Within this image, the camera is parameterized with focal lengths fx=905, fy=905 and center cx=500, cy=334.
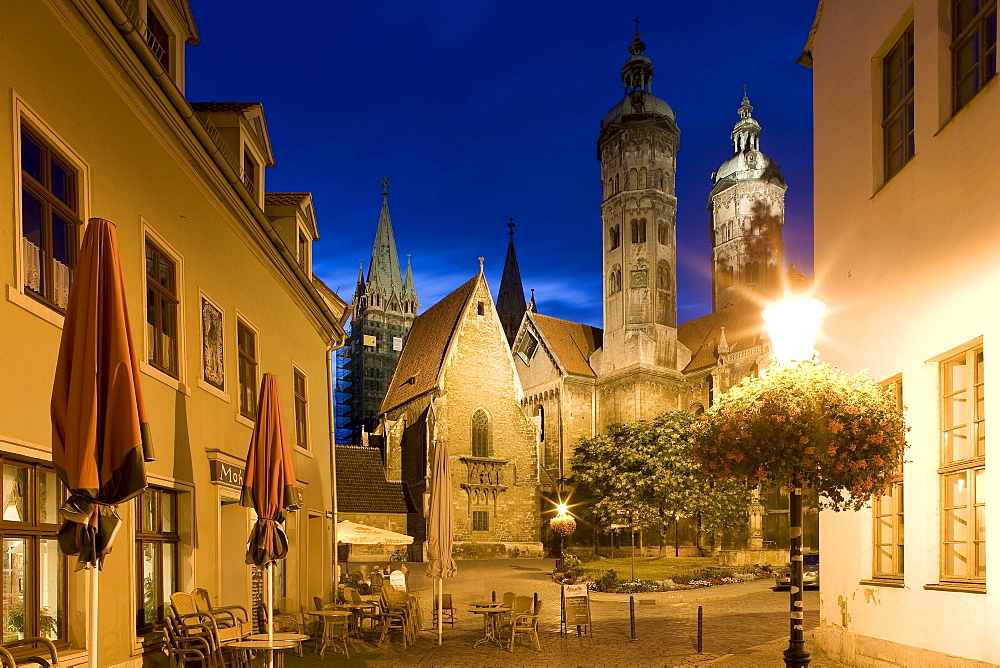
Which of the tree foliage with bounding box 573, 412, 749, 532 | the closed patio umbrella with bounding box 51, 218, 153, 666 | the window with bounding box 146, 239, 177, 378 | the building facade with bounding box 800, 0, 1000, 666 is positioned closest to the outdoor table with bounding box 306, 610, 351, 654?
the window with bounding box 146, 239, 177, 378

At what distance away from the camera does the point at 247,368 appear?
15164 mm

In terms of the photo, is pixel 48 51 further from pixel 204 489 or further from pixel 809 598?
pixel 809 598

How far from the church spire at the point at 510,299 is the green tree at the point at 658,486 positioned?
4357 cm

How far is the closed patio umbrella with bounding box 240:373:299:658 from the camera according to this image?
11078mm

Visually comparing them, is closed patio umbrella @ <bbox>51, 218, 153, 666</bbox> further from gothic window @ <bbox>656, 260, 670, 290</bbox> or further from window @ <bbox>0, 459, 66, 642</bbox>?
gothic window @ <bbox>656, 260, 670, 290</bbox>

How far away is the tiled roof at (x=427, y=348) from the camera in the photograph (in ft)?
168

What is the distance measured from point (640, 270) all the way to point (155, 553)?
53.0 meters

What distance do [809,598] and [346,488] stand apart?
82.1ft

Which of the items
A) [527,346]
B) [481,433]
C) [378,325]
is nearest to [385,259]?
[378,325]

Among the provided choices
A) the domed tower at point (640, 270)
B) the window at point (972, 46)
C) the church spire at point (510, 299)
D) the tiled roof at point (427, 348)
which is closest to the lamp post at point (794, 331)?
the window at point (972, 46)

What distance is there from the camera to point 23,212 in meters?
7.62

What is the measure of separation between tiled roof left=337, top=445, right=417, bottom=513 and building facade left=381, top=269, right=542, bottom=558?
1566mm

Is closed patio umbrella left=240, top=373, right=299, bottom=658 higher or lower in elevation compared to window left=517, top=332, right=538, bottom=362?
lower

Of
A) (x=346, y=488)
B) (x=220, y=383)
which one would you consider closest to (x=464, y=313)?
A: (x=346, y=488)
